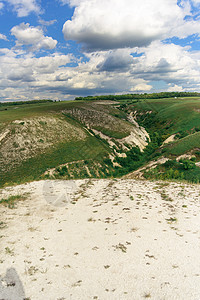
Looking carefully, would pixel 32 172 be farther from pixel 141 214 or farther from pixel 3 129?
pixel 141 214

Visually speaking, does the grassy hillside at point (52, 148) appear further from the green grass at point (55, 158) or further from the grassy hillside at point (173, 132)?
the grassy hillside at point (173, 132)

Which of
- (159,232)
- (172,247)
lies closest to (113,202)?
(159,232)

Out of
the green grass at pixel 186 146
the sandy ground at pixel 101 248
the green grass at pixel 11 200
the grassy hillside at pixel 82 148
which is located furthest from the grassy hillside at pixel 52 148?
the sandy ground at pixel 101 248

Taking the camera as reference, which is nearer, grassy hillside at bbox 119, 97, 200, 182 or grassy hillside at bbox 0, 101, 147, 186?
grassy hillside at bbox 0, 101, 147, 186

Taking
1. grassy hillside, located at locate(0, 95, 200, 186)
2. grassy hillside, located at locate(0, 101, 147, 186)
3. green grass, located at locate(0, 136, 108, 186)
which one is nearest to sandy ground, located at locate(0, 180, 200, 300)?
green grass, located at locate(0, 136, 108, 186)

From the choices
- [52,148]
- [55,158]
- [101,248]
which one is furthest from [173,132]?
[101,248]

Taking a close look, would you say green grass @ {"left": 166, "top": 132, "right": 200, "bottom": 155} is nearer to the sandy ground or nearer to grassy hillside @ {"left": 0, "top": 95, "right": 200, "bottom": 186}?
grassy hillside @ {"left": 0, "top": 95, "right": 200, "bottom": 186}

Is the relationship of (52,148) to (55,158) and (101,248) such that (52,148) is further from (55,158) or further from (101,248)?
(101,248)

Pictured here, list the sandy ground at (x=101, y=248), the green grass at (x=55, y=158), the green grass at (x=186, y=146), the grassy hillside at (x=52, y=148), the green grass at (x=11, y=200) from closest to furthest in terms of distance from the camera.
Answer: the sandy ground at (x=101, y=248) → the green grass at (x=11, y=200) → the green grass at (x=55, y=158) → the grassy hillside at (x=52, y=148) → the green grass at (x=186, y=146)

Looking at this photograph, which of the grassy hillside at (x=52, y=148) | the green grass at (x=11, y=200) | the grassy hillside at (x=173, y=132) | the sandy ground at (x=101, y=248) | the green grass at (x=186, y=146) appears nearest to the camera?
the sandy ground at (x=101, y=248)
